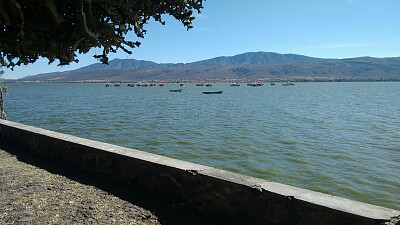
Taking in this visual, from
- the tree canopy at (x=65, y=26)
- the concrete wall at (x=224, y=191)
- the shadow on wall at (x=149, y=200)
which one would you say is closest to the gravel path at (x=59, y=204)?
the shadow on wall at (x=149, y=200)

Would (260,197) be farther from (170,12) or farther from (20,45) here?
(20,45)

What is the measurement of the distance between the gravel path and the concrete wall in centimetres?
63

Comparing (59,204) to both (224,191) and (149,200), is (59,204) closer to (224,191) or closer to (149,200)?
(149,200)

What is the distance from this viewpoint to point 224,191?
16.9 ft

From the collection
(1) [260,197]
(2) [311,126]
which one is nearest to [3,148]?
(1) [260,197]

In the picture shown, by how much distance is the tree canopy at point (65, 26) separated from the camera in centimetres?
362

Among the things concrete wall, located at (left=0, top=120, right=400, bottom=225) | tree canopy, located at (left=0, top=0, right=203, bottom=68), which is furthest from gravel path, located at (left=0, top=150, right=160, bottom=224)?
tree canopy, located at (left=0, top=0, right=203, bottom=68)

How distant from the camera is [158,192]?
603 centimetres

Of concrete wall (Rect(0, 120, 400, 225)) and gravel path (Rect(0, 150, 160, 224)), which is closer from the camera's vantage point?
concrete wall (Rect(0, 120, 400, 225))

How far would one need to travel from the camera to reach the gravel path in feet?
16.6

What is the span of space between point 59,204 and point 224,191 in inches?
100

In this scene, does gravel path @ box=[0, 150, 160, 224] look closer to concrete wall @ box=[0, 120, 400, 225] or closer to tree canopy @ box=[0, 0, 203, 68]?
concrete wall @ box=[0, 120, 400, 225]

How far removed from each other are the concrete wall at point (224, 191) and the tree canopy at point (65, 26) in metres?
2.20

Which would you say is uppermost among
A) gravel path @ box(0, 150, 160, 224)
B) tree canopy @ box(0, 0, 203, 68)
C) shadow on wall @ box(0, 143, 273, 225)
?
tree canopy @ box(0, 0, 203, 68)
